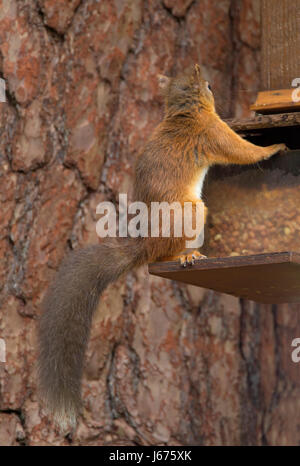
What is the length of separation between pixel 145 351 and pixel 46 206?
0.68m

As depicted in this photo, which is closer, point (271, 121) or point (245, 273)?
point (245, 273)

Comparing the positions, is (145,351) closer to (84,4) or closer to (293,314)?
(293,314)

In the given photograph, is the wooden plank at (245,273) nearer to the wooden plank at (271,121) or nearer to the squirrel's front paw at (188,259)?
the squirrel's front paw at (188,259)

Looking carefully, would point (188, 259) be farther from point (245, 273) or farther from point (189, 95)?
point (189, 95)

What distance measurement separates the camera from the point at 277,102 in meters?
2.47

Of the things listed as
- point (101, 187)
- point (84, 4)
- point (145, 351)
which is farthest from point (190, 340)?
point (84, 4)

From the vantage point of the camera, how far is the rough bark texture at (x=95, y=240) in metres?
3.25

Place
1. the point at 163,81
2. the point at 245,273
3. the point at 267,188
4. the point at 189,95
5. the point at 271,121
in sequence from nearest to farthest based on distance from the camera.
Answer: the point at 245,273 → the point at 271,121 → the point at 267,188 → the point at 189,95 → the point at 163,81

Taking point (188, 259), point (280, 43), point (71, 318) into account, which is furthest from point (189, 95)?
point (71, 318)

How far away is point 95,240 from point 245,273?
118cm

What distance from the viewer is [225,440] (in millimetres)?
3553
